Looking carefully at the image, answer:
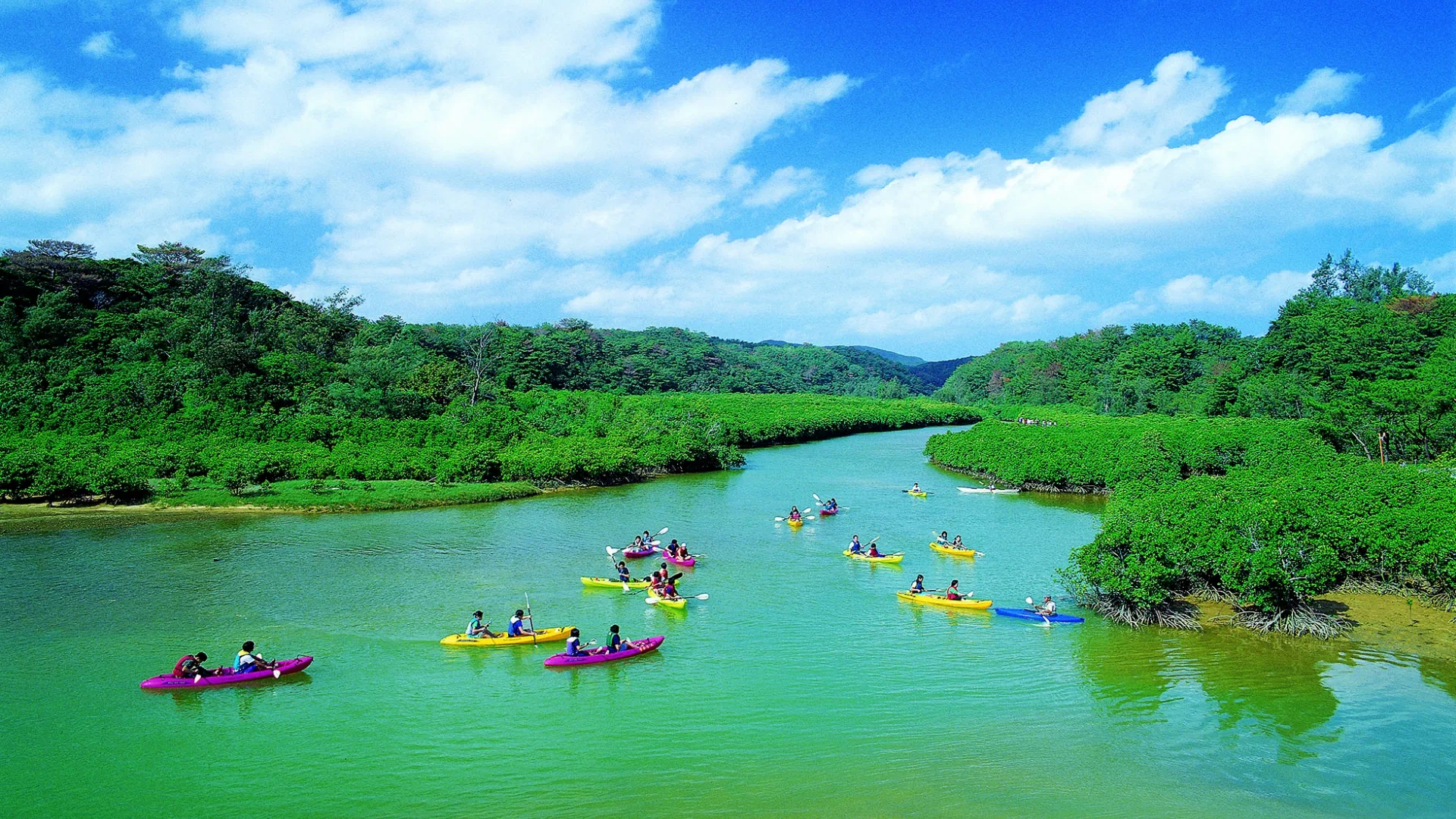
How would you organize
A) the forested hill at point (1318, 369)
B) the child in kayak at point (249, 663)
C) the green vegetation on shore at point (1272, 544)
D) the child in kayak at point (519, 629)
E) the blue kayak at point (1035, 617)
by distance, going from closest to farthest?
the child in kayak at point (249, 663)
the green vegetation on shore at point (1272, 544)
the child in kayak at point (519, 629)
the blue kayak at point (1035, 617)
the forested hill at point (1318, 369)

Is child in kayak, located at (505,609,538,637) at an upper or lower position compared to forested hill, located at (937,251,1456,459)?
lower

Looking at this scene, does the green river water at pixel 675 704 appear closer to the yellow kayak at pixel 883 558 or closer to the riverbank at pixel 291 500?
the yellow kayak at pixel 883 558

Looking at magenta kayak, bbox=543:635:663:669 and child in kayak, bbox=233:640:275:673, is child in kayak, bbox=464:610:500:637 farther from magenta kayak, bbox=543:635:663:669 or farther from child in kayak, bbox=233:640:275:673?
child in kayak, bbox=233:640:275:673

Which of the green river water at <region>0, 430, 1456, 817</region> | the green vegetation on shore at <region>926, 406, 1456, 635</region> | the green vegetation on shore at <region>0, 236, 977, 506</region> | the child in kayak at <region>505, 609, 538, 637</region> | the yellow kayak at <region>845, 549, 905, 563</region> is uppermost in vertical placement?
the green vegetation on shore at <region>0, 236, 977, 506</region>

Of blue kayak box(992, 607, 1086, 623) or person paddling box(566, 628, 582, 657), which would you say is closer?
person paddling box(566, 628, 582, 657)

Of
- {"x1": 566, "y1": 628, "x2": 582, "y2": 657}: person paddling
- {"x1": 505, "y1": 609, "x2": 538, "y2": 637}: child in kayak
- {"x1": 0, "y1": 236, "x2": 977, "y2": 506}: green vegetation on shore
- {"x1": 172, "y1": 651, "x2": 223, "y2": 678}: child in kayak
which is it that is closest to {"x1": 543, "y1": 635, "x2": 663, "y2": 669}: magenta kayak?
{"x1": 566, "y1": 628, "x2": 582, "y2": 657}: person paddling

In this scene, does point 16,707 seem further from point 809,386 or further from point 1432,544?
point 809,386

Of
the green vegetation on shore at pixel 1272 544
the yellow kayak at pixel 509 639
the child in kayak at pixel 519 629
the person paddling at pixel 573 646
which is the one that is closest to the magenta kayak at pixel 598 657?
the person paddling at pixel 573 646
